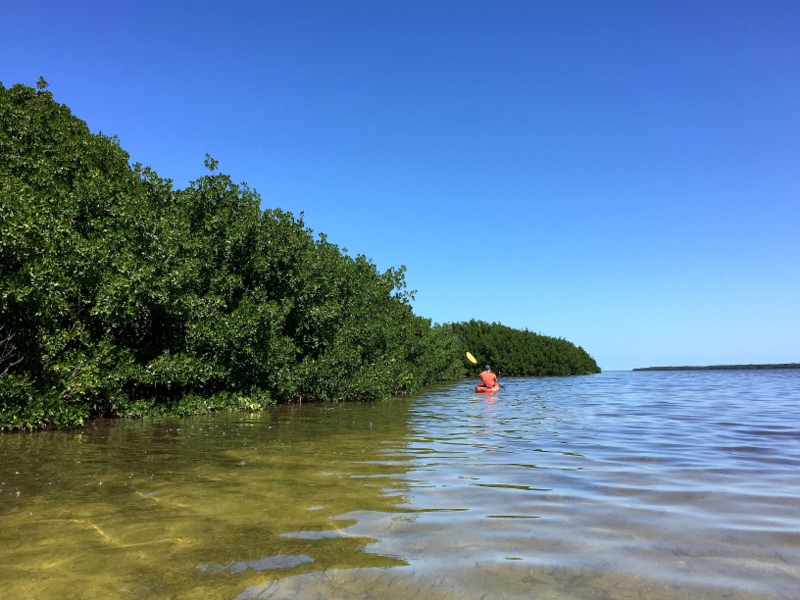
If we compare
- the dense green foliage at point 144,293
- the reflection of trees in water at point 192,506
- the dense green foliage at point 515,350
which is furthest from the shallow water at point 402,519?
the dense green foliage at point 515,350

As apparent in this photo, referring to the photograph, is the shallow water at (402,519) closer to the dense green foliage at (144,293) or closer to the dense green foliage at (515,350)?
the dense green foliage at (144,293)

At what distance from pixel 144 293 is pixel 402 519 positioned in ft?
45.4

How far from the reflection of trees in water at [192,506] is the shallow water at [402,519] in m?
0.03

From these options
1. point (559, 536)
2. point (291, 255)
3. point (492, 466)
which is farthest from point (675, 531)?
point (291, 255)

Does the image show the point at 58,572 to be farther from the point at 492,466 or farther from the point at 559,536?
the point at 492,466

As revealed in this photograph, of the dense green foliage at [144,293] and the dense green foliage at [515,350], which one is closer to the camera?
the dense green foliage at [144,293]

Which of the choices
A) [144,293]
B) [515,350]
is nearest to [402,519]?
[144,293]

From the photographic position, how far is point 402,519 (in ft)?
18.1

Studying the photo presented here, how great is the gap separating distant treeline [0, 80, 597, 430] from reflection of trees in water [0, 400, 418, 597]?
323 centimetres

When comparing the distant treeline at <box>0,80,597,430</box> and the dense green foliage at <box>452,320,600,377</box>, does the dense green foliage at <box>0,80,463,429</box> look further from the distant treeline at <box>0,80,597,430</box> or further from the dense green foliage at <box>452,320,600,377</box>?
the dense green foliage at <box>452,320,600,377</box>

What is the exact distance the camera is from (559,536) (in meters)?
4.95

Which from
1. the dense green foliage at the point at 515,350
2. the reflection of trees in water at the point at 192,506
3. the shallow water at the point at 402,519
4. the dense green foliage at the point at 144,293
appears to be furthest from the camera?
the dense green foliage at the point at 515,350

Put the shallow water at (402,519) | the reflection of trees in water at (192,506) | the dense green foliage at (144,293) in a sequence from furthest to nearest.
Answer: the dense green foliage at (144,293) → the reflection of trees in water at (192,506) → the shallow water at (402,519)

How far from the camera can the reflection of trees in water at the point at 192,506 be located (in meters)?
4.24
